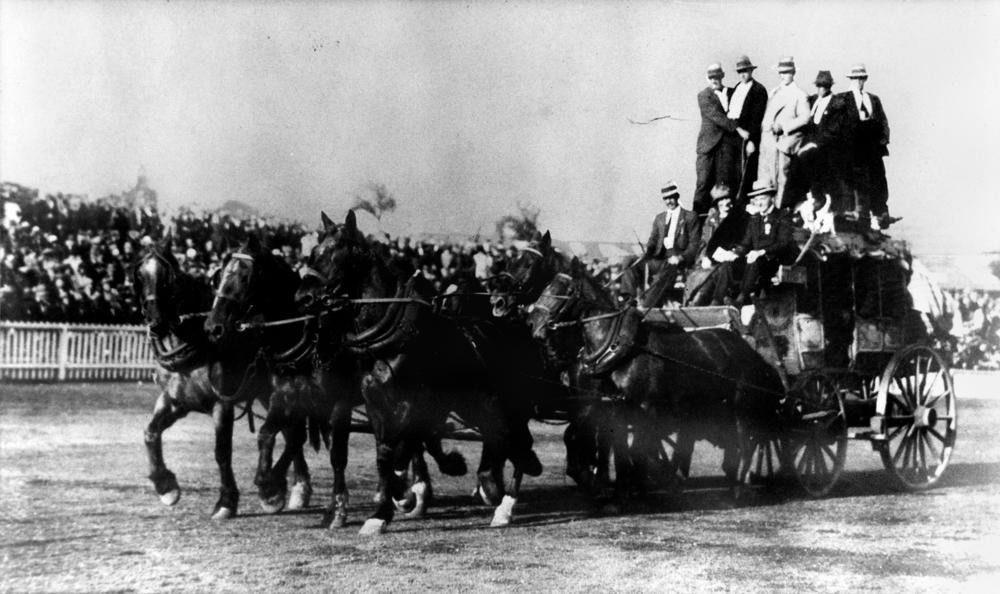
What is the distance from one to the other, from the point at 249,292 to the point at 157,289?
2.64 feet

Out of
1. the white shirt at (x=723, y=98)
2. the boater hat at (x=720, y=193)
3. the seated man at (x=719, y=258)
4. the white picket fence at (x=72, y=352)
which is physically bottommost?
the white picket fence at (x=72, y=352)

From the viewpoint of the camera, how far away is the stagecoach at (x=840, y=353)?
10.3 metres

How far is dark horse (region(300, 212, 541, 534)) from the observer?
27.3ft

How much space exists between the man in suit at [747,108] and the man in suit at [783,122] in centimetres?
51

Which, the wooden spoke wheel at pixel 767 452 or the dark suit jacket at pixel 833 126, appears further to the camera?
the dark suit jacket at pixel 833 126

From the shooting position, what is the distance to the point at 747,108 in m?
11.2

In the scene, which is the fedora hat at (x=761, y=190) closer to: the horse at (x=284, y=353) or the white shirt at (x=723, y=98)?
the white shirt at (x=723, y=98)

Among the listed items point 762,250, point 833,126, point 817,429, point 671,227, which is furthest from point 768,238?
point 833,126

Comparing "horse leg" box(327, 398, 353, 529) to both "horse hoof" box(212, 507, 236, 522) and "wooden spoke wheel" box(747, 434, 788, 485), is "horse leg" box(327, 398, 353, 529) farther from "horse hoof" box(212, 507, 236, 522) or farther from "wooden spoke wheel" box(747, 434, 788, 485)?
"wooden spoke wheel" box(747, 434, 788, 485)

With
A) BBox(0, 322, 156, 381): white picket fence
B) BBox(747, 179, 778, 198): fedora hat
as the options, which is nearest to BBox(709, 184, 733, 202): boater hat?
BBox(747, 179, 778, 198): fedora hat

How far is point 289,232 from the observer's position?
16109mm

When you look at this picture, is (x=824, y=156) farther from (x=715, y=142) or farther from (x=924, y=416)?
(x=924, y=416)

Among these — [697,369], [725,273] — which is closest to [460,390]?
[697,369]

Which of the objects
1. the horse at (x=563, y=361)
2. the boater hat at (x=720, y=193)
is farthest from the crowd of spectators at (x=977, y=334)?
the horse at (x=563, y=361)
